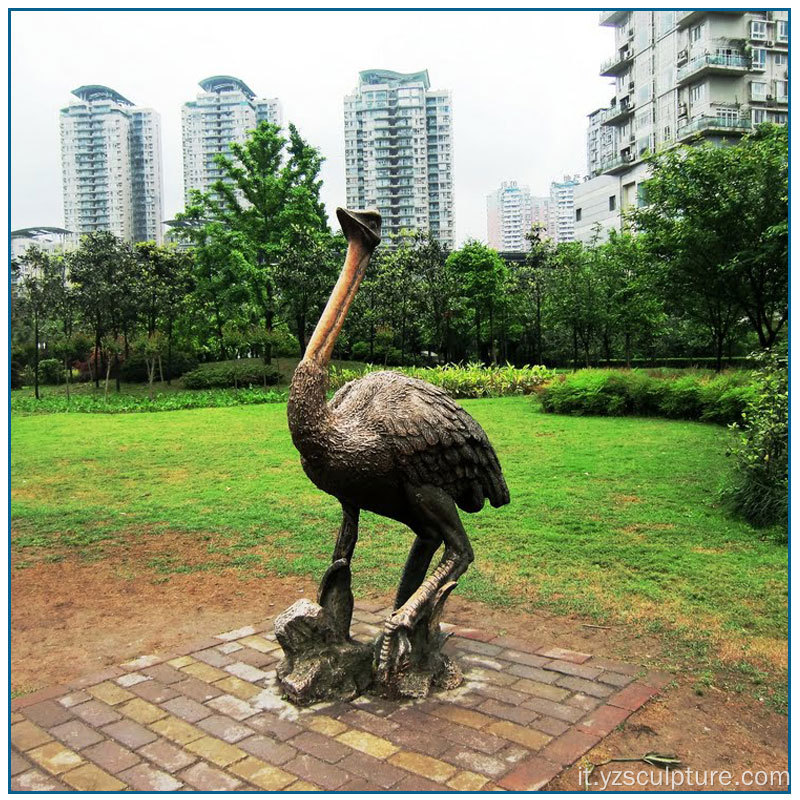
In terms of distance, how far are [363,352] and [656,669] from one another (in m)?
27.2

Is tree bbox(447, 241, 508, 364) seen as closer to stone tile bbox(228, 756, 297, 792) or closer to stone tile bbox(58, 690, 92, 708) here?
stone tile bbox(58, 690, 92, 708)

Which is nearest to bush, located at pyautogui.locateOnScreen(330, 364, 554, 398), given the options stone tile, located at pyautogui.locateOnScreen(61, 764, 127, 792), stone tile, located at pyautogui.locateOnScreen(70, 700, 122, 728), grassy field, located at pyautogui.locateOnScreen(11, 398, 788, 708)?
grassy field, located at pyautogui.locateOnScreen(11, 398, 788, 708)

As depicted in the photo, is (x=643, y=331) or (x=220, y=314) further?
(x=220, y=314)

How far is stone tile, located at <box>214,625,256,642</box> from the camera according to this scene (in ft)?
15.8

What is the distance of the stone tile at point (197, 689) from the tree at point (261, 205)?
25.2m

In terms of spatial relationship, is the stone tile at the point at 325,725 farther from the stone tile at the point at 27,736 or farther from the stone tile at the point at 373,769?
the stone tile at the point at 27,736

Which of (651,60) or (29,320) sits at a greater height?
(651,60)

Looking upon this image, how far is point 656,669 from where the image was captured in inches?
169

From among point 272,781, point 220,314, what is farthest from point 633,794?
point 220,314

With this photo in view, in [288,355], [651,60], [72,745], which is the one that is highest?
[651,60]

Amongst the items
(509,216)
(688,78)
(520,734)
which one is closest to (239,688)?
(520,734)

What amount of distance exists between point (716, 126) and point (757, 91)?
3.23 meters

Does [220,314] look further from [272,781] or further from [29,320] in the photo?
[272,781]

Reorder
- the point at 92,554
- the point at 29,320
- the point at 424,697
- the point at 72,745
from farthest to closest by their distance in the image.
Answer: the point at 29,320
the point at 92,554
the point at 424,697
the point at 72,745
